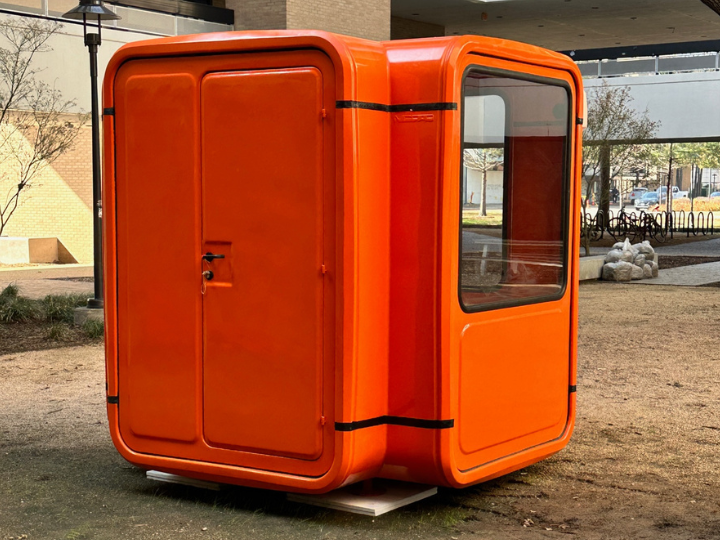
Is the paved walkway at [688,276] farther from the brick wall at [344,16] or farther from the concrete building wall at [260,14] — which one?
the concrete building wall at [260,14]

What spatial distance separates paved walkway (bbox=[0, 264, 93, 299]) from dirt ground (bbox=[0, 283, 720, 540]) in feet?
25.1

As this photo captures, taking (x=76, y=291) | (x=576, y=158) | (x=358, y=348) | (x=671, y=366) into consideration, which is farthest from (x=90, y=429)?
(x=76, y=291)

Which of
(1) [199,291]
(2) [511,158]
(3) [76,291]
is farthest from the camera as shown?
(3) [76,291]

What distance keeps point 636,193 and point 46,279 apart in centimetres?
3492

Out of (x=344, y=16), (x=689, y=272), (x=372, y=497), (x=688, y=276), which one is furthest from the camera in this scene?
(x=344, y=16)

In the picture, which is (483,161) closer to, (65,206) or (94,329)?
(94,329)

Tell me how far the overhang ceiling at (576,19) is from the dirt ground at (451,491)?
22541mm

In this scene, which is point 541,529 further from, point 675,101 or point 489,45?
point 675,101

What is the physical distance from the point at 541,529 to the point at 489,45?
83.9 inches

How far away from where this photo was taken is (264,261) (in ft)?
15.0

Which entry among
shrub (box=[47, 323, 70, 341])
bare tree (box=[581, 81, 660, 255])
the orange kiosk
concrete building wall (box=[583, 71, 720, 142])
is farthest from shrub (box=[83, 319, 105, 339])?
concrete building wall (box=[583, 71, 720, 142])

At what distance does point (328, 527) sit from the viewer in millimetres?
4551

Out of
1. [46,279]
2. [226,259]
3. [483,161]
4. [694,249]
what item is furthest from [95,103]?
[694,249]

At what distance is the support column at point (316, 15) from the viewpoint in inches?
906
